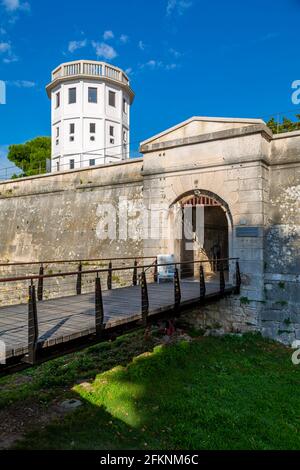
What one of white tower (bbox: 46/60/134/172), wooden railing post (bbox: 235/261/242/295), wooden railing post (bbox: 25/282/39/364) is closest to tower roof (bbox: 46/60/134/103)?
white tower (bbox: 46/60/134/172)

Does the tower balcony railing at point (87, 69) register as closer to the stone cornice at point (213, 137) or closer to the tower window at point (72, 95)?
the tower window at point (72, 95)

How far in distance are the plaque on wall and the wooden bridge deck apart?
1290 mm

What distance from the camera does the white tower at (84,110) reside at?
27.0 meters

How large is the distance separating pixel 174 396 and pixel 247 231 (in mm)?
4213

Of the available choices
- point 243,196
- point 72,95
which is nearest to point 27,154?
point 72,95

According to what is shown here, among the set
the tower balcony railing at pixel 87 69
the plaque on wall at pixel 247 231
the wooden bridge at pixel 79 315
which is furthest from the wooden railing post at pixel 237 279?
the tower balcony railing at pixel 87 69

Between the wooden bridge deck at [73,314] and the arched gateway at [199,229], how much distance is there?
102 cm

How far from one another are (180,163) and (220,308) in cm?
384

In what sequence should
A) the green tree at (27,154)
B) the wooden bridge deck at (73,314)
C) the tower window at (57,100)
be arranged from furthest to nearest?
the green tree at (27,154) → the tower window at (57,100) → the wooden bridge deck at (73,314)

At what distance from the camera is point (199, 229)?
1144 centimetres

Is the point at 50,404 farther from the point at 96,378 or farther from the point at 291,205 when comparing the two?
the point at 291,205
